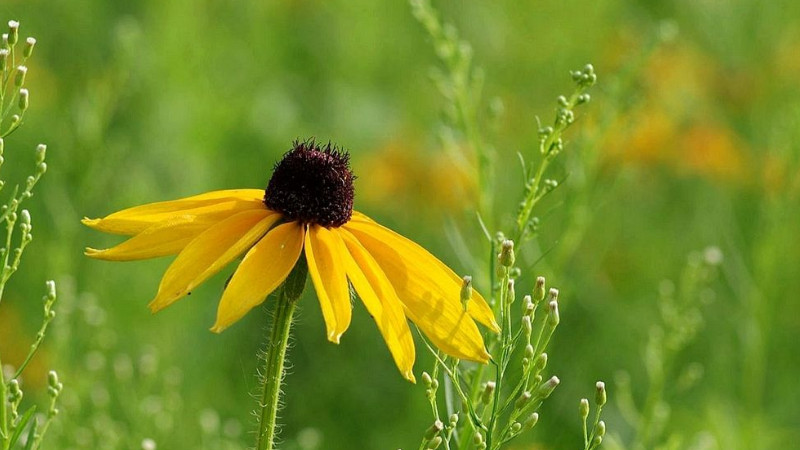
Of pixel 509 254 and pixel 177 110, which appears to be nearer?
pixel 509 254

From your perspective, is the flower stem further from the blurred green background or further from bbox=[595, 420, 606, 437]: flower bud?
the blurred green background

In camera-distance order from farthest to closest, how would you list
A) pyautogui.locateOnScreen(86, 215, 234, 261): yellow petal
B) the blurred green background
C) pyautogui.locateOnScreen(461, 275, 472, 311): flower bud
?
the blurred green background < pyautogui.locateOnScreen(86, 215, 234, 261): yellow petal < pyautogui.locateOnScreen(461, 275, 472, 311): flower bud

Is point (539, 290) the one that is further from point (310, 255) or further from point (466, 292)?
point (310, 255)

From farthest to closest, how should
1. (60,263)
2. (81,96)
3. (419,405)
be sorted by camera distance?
(81,96) → (419,405) → (60,263)

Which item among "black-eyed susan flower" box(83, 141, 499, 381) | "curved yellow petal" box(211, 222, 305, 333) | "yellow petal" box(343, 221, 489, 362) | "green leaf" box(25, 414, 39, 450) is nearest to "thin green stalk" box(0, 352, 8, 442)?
"green leaf" box(25, 414, 39, 450)

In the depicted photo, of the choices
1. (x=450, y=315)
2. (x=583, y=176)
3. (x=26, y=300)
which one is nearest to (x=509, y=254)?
(x=450, y=315)

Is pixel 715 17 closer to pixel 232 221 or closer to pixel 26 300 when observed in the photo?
pixel 26 300

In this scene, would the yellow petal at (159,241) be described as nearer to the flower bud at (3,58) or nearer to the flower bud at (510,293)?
the flower bud at (3,58)
